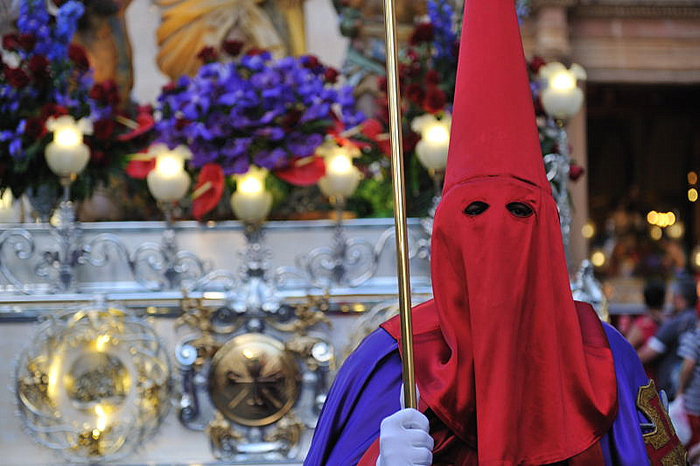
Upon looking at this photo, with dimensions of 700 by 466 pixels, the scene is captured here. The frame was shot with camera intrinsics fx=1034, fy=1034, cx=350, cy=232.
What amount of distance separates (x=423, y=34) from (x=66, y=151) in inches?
56.5

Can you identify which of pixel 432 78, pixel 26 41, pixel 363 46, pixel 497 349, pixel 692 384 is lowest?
pixel 692 384

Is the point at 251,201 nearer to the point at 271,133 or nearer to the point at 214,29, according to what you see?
the point at 271,133

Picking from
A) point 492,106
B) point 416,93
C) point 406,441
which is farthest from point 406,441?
point 416,93

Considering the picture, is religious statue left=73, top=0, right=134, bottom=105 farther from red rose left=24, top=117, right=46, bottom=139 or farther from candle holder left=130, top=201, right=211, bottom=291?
candle holder left=130, top=201, right=211, bottom=291

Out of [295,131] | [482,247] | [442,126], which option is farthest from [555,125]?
[482,247]

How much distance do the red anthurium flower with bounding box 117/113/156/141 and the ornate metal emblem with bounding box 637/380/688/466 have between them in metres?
2.50

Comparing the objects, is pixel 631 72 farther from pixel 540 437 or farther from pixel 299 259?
pixel 540 437

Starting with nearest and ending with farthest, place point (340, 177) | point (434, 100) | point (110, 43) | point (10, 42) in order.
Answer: point (340, 177) < point (434, 100) < point (10, 42) < point (110, 43)

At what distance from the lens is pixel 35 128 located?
3.73m

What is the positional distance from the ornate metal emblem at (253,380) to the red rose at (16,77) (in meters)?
1.31

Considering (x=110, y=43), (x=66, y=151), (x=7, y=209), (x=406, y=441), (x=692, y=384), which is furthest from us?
(x=110, y=43)

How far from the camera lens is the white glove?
1737 millimetres

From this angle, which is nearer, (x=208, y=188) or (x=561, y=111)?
(x=561, y=111)

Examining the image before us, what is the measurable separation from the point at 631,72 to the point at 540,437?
928cm
